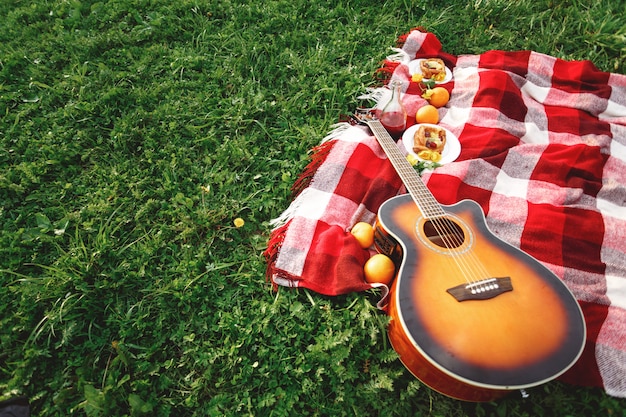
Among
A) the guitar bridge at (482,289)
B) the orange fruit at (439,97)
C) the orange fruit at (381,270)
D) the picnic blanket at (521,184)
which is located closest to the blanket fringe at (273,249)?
the picnic blanket at (521,184)

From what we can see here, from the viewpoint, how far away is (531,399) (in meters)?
1.85

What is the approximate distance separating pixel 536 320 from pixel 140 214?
2.36m

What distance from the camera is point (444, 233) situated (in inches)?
79.0

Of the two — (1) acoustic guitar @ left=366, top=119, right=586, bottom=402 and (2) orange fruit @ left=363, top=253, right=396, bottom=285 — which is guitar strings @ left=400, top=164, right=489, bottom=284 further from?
(2) orange fruit @ left=363, top=253, right=396, bottom=285

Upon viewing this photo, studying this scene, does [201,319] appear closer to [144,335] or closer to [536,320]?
[144,335]

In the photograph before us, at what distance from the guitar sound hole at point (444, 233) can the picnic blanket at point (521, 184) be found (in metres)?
0.41

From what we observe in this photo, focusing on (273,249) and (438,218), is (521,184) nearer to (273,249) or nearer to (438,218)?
(438,218)

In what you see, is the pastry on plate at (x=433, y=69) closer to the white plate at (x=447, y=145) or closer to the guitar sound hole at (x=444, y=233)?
the white plate at (x=447, y=145)

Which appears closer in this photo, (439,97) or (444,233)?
(444,233)

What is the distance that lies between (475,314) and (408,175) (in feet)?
3.27

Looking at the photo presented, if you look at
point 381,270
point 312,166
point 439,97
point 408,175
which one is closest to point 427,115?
point 439,97

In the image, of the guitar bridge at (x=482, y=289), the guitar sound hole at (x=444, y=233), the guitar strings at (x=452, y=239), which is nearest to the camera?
the guitar bridge at (x=482, y=289)

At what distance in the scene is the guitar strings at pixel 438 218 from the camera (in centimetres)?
183

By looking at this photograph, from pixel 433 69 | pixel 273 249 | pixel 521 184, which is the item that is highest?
pixel 433 69
